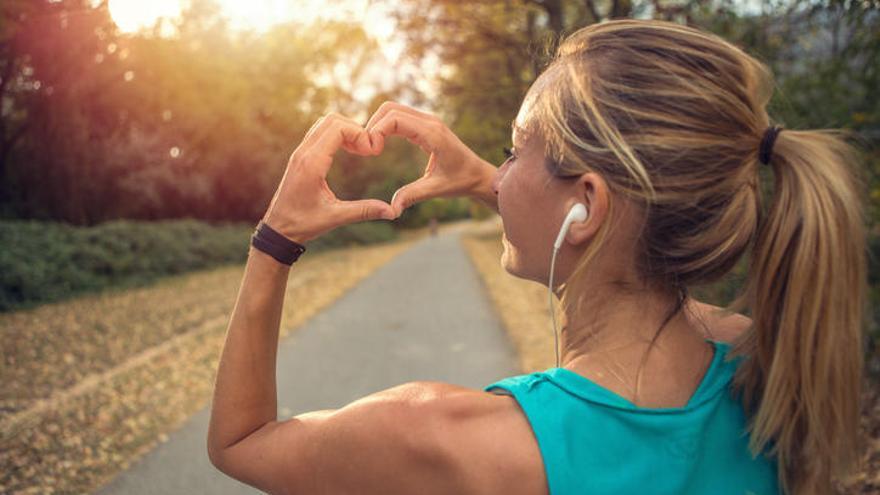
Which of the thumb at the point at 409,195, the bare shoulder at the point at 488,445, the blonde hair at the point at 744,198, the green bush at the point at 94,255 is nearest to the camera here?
the bare shoulder at the point at 488,445

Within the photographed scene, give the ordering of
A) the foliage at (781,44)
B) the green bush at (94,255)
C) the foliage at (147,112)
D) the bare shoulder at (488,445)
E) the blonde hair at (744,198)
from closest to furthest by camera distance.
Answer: the bare shoulder at (488,445) < the blonde hair at (744,198) < the foliage at (781,44) < the green bush at (94,255) < the foliage at (147,112)

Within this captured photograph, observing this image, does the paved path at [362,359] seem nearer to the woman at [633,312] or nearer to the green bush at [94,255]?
the woman at [633,312]

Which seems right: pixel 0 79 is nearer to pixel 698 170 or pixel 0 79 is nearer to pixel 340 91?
pixel 698 170

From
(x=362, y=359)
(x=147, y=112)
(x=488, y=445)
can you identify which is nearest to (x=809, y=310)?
(x=488, y=445)

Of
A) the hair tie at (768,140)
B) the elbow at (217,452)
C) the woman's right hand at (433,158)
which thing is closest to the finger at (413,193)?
the woman's right hand at (433,158)

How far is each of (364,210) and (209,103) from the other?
24.0m

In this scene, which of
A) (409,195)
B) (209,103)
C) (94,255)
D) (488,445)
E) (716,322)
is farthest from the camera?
(209,103)

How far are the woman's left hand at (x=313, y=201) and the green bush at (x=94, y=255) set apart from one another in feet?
38.8

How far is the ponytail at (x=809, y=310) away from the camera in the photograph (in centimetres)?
123

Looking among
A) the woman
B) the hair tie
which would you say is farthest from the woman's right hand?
the hair tie

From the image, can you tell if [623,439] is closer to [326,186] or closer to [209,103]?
[326,186]

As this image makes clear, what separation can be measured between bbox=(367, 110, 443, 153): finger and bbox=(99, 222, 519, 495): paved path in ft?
10.1

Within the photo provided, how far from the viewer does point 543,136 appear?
1.35 m

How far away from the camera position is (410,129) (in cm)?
155
